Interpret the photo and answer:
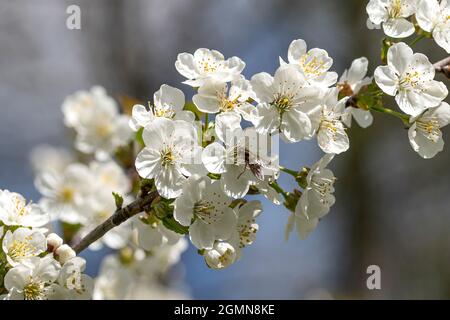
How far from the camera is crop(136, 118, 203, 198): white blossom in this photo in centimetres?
139

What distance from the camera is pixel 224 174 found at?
4.55ft

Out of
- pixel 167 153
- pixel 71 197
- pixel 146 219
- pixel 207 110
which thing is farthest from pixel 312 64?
pixel 71 197

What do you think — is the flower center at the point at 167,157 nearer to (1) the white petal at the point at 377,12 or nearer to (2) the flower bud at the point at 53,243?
(2) the flower bud at the point at 53,243

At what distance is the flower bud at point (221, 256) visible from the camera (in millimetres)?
1505

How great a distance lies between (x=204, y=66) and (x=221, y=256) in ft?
1.48

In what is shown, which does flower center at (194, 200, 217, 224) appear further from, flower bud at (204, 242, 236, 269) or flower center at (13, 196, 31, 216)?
flower center at (13, 196, 31, 216)

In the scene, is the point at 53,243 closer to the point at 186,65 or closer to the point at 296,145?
the point at 186,65

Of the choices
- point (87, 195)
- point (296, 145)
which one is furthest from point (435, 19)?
point (296, 145)

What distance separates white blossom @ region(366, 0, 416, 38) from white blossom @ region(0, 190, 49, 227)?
37.5 inches

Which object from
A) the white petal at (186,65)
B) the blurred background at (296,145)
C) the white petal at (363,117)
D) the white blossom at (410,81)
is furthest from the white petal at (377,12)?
the blurred background at (296,145)

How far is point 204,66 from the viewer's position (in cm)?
158
